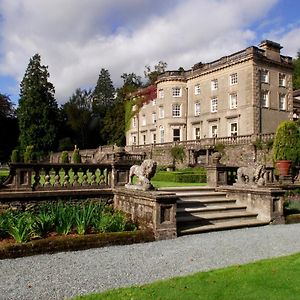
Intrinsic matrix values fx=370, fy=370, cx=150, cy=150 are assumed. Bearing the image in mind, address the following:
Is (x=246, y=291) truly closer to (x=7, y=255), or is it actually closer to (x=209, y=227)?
(x=7, y=255)

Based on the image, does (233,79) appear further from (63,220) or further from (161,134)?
(63,220)

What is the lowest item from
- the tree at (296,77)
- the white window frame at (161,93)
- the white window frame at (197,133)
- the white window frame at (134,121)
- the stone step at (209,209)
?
the stone step at (209,209)

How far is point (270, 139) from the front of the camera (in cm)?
3189

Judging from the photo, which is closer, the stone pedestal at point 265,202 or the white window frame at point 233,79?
the stone pedestal at point 265,202

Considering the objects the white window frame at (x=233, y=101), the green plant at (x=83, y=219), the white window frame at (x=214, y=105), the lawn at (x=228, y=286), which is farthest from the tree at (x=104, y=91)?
A: the lawn at (x=228, y=286)

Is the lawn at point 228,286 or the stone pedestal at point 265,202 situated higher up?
the stone pedestal at point 265,202

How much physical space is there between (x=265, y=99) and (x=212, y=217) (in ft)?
111

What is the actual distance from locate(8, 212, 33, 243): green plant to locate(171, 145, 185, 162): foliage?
32864 millimetres

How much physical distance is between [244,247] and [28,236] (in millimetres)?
4558

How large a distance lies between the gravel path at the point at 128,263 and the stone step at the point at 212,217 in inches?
26.7

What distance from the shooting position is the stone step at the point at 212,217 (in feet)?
32.3

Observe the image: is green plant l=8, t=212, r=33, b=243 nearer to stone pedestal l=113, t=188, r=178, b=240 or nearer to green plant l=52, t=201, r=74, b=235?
green plant l=52, t=201, r=74, b=235

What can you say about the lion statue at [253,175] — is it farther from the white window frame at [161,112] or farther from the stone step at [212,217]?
the white window frame at [161,112]

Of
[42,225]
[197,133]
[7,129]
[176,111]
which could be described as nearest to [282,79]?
[197,133]
